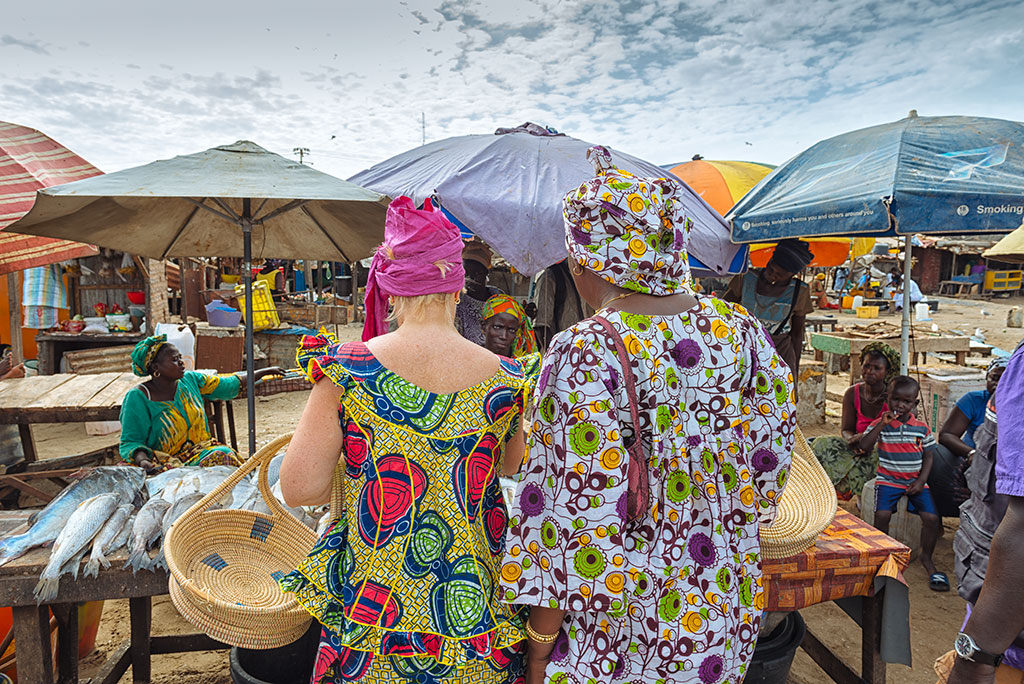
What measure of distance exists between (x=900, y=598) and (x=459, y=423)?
7.05 feet

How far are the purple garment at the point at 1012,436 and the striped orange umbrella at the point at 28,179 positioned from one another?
4.09m

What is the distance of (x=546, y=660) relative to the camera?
156 cm

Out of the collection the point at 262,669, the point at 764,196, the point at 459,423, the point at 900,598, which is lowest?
the point at 262,669

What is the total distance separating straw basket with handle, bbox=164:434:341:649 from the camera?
1.91 meters

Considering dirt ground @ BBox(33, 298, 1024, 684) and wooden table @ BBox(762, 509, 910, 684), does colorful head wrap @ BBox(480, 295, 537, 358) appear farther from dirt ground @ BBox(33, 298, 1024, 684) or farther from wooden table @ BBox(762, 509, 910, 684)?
dirt ground @ BBox(33, 298, 1024, 684)

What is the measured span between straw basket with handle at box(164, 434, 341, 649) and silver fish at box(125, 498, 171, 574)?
0.22 m

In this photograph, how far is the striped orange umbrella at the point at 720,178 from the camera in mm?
5375

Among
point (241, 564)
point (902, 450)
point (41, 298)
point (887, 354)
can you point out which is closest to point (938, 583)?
point (902, 450)

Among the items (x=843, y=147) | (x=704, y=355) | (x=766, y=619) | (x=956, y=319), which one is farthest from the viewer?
(x=956, y=319)

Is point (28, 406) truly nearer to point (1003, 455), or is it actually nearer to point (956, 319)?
point (1003, 455)

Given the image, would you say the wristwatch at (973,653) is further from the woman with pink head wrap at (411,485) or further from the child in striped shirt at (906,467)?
the child in striped shirt at (906,467)

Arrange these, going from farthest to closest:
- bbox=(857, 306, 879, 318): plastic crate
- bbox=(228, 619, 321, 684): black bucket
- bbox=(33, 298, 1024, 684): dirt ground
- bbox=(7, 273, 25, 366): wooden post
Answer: bbox=(857, 306, 879, 318): plastic crate < bbox=(7, 273, 25, 366): wooden post < bbox=(33, 298, 1024, 684): dirt ground < bbox=(228, 619, 321, 684): black bucket

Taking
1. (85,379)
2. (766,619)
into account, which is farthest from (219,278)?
(766,619)

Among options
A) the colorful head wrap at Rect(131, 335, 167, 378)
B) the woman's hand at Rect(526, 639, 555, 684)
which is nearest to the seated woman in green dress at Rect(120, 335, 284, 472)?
the colorful head wrap at Rect(131, 335, 167, 378)
